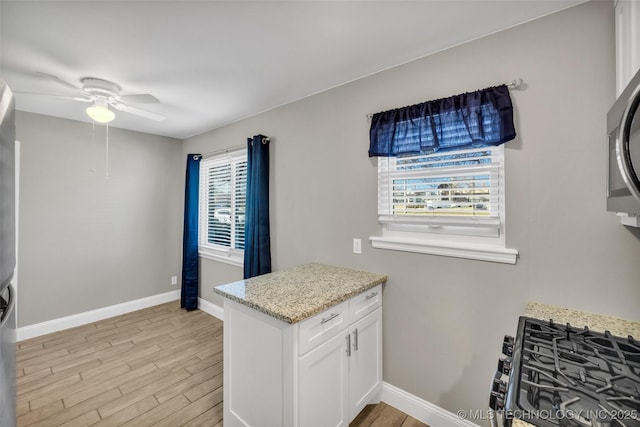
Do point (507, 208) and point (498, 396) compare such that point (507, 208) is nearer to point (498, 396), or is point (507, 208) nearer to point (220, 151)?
point (498, 396)

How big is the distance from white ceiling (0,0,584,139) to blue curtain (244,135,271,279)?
0.60m

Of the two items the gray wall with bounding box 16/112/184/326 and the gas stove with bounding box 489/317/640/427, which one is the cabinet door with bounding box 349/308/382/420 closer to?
the gas stove with bounding box 489/317/640/427

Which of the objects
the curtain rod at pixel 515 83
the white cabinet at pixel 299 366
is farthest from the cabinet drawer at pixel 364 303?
the curtain rod at pixel 515 83

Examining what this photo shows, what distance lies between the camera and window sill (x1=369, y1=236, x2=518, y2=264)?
1607mm

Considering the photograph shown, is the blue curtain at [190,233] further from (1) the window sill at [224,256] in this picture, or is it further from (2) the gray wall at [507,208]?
(2) the gray wall at [507,208]

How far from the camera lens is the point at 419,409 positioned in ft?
6.30

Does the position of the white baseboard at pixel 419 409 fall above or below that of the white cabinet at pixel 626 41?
below

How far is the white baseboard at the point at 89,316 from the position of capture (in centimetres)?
305

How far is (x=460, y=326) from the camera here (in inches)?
69.6

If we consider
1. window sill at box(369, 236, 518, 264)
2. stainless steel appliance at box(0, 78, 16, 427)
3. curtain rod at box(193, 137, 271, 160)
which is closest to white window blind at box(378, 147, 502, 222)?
window sill at box(369, 236, 518, 264)

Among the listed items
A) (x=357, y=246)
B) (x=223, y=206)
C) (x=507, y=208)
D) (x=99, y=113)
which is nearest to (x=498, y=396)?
(x=507, y=208)

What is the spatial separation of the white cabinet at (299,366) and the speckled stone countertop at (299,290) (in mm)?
67

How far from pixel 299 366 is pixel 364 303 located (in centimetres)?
66

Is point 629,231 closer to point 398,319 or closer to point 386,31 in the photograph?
point 398,319
